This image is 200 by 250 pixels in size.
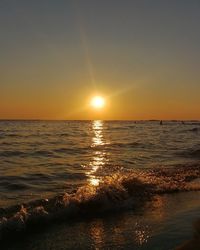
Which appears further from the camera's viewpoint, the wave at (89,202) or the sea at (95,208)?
the wave at (89,202)

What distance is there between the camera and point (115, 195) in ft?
39.8

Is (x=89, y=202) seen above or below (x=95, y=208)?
above

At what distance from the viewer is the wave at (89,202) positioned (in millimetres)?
9406

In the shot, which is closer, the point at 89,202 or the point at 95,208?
the point at 95,208

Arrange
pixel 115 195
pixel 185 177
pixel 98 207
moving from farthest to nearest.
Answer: pixel 185 177 < pixel 115 195 < pixel 98 207

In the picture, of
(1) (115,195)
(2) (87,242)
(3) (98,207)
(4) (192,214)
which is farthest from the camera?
(1) (115,195)

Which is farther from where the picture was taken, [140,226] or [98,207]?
[98,207]

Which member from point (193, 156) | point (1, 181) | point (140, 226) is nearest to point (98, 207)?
point (140, 226)

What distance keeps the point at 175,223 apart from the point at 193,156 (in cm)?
1806

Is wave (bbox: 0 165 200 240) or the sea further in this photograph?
wave (bbox: 0 165 200 240)

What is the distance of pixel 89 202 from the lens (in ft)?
37.2

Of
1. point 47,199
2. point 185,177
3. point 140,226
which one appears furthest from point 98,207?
point 185,177

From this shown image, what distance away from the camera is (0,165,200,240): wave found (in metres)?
9.41

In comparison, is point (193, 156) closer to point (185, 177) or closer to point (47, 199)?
point (185, 177)
